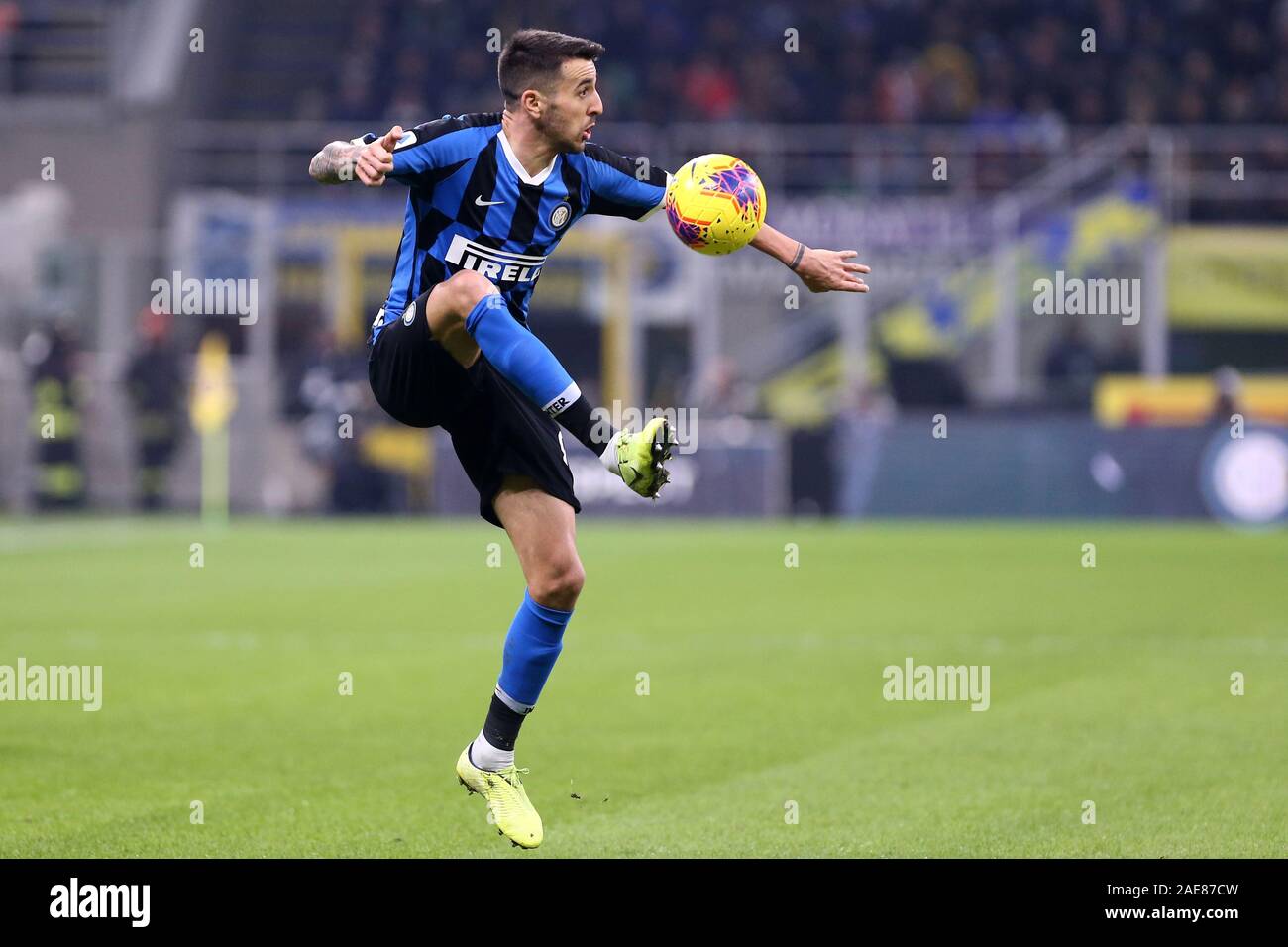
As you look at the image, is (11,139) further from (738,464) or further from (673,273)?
(738,464)

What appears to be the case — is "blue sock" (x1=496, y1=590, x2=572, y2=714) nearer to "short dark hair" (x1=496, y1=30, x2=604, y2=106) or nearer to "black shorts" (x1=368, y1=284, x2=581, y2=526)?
"black shorts" (x1=368, y1=284, x2=581, y2=526)

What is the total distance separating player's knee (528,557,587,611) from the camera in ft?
19.6

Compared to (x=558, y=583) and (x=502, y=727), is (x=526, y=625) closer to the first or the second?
(x=558, y=583)

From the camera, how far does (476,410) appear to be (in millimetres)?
6102

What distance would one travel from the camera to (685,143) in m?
23.2

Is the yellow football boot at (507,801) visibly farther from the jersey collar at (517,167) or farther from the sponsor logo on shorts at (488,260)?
the jersey collar at (517,167)

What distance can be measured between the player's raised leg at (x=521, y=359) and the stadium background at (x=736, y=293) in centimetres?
929

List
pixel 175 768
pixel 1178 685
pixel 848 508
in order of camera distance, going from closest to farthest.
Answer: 1. pixel 175 768
2. pixel 1178 685
3. pixel 848 508

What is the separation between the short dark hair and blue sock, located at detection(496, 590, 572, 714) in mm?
1593

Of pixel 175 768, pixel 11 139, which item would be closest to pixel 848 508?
pixel 11 139

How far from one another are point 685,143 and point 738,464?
4.22 meters

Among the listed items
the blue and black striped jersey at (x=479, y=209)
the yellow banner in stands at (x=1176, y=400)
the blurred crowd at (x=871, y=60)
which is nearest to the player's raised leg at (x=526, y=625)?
the blue and black striped jersey at (x=479, y=209)

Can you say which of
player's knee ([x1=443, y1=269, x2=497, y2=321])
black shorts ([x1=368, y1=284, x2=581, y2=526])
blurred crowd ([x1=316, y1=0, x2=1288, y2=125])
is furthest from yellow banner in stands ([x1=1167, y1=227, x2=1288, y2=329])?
player's knee ([x1=443, y1=269, x2=497, y2=321])

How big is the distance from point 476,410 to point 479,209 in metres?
0.63
